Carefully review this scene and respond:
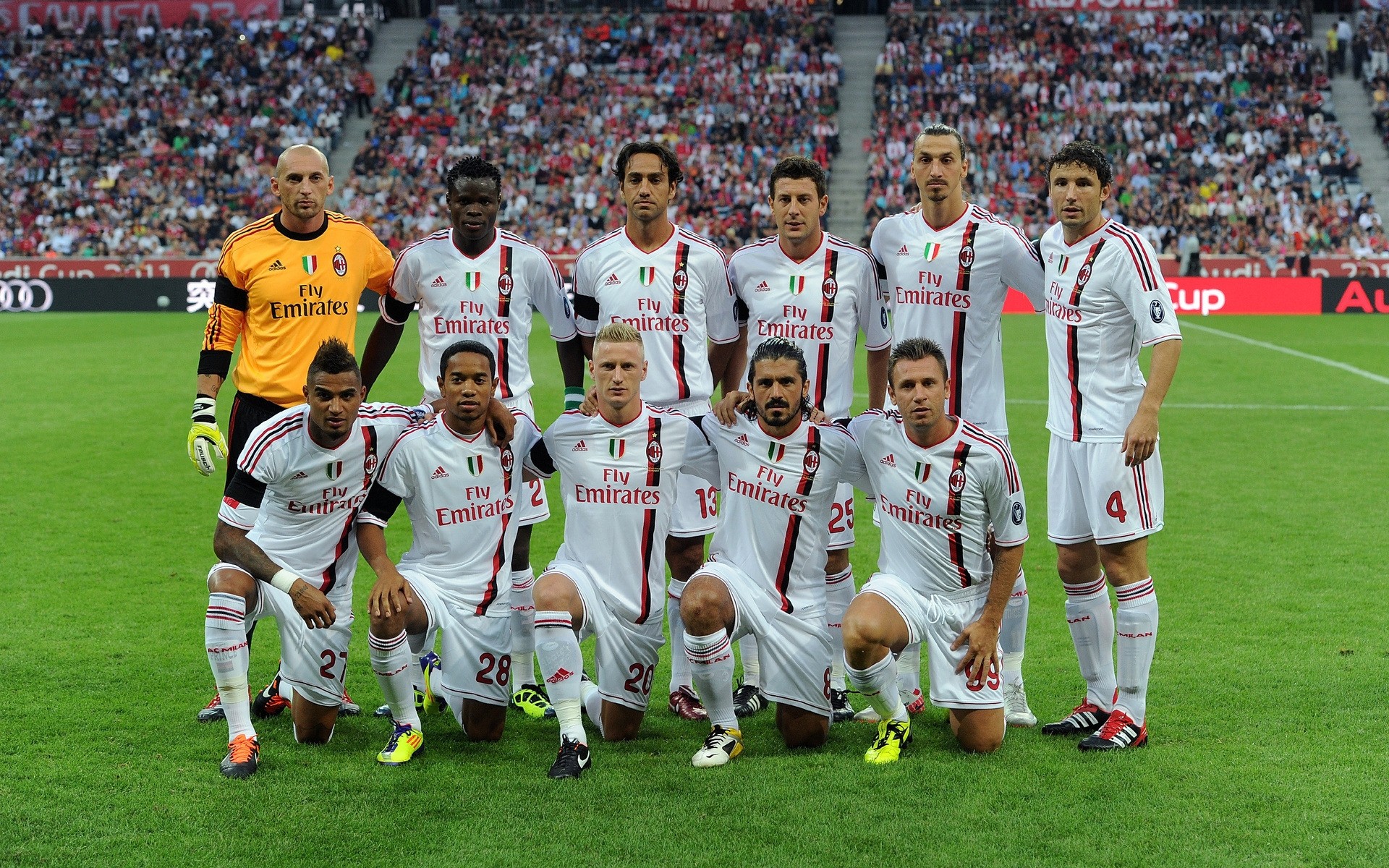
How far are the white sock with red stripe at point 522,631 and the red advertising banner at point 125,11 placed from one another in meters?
38.9

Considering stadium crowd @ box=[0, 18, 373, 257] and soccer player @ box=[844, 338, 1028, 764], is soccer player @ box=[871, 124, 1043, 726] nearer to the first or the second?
soccer player @ box=[844, 338, 1028, 764]

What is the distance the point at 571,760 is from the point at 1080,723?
82.0 inches

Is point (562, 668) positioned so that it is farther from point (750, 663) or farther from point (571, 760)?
point (750, 663)

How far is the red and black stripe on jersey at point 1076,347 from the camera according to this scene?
208 inches

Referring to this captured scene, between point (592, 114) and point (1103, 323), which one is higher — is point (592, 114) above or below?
above

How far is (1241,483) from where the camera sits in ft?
A: 34.5

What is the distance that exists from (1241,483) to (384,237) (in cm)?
2539

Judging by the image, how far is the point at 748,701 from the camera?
5.70 m

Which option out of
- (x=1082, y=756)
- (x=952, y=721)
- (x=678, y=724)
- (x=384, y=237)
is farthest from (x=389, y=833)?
(x=384, y=237)

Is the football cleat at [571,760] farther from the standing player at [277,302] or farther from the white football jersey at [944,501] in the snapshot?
the standing player at [277,302]

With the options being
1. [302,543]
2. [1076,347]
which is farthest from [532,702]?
[1076,347]

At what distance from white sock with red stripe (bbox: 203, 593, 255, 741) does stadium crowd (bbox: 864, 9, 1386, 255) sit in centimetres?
2703

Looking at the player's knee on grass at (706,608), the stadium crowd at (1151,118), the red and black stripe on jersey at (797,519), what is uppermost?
the stadium crowd at (1151,118)

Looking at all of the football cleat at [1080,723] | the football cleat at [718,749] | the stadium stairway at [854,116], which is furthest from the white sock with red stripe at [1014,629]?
the stadium stairway at [854,116]
